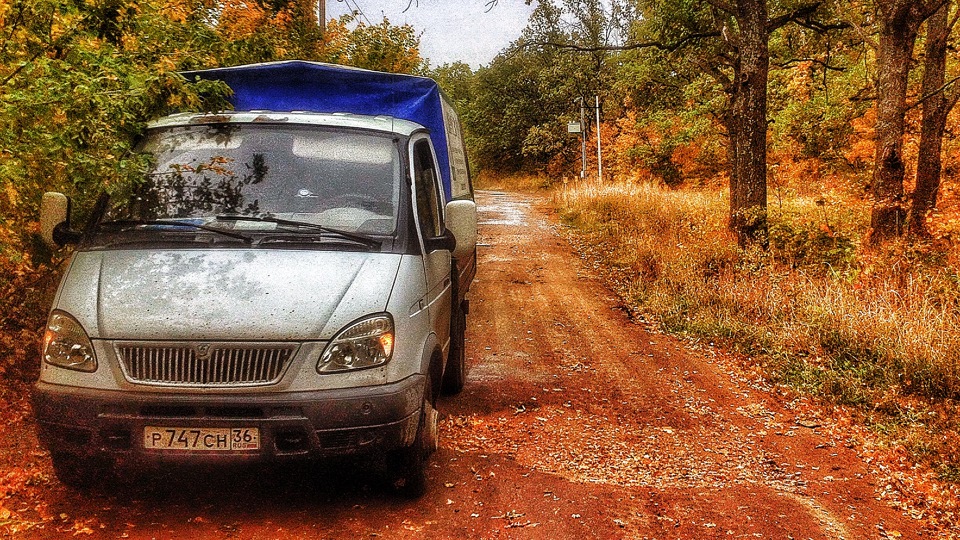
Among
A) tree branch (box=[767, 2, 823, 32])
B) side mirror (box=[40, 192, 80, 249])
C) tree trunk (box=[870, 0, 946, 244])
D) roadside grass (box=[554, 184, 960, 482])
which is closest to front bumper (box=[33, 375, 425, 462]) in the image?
side mirror (box=[40, 192, 80, 249])

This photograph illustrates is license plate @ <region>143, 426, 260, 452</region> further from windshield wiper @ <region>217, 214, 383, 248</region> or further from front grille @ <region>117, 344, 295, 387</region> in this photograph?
windshield wiper @ <region>217, 214, 383, 248</region>

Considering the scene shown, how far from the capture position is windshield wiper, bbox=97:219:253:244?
384 centimetres

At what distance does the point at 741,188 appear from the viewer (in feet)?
35.2

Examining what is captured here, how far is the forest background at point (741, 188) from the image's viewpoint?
4.73 m

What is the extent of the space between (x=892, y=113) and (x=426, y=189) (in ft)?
26.5

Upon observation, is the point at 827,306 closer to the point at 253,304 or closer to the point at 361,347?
the point at 361,347

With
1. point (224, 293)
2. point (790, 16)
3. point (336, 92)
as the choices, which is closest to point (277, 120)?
point (224, 293)

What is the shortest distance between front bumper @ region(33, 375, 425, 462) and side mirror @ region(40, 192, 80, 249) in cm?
105

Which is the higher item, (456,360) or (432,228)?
(432,228)

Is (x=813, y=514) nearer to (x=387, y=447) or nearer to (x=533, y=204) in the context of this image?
(x=387, y=447)

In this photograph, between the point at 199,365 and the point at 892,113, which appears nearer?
the point at 199,365

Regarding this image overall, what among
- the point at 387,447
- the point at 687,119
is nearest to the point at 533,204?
the point at 687,119

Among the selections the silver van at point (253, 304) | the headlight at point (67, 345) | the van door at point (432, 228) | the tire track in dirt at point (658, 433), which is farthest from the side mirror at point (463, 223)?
the headlight at point (67, 345)

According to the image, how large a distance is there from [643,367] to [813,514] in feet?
10.1
